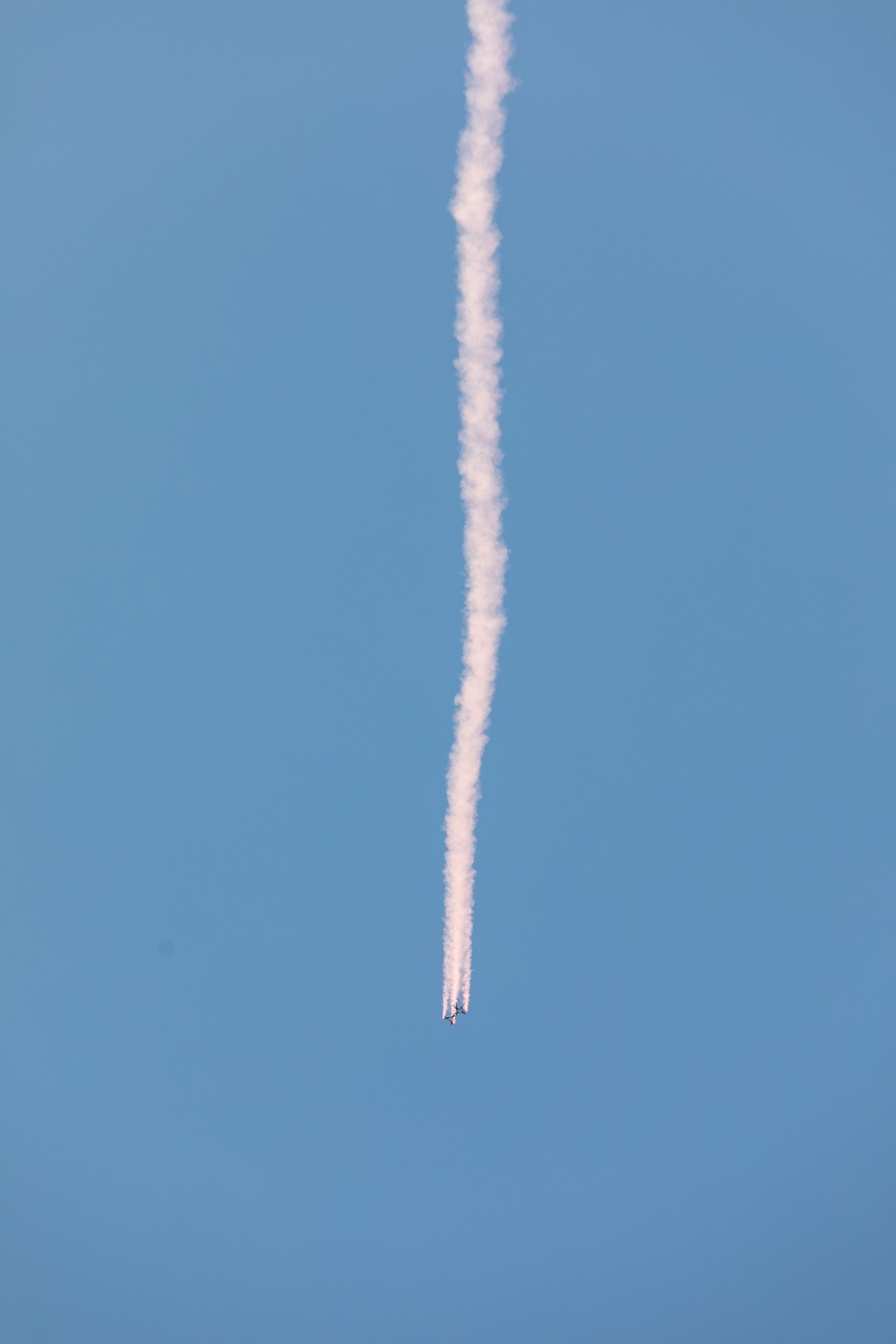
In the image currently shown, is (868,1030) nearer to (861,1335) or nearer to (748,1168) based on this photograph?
(748,1168)

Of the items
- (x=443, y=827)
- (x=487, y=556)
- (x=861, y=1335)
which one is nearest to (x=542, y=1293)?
(x=861, y=1335)

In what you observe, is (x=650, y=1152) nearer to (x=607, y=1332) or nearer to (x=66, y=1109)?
(x=607, y=1332)

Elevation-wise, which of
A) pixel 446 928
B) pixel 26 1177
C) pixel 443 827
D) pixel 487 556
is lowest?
pixel 26 1177

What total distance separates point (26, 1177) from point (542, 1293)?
11.7m

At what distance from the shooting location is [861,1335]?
57.5 feet

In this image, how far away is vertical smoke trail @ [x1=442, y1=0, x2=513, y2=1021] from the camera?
16016 mm

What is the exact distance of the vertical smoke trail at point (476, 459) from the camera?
52.5 feet

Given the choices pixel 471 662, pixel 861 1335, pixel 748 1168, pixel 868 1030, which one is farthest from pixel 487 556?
pixel 861 1335

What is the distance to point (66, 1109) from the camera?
18453mm

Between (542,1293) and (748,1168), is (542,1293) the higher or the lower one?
the lower one

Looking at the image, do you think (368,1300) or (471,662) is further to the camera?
(368,1300)

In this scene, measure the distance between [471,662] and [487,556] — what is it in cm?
219

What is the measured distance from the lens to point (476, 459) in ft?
55.9

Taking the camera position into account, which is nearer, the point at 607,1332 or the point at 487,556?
the point at 487,556
